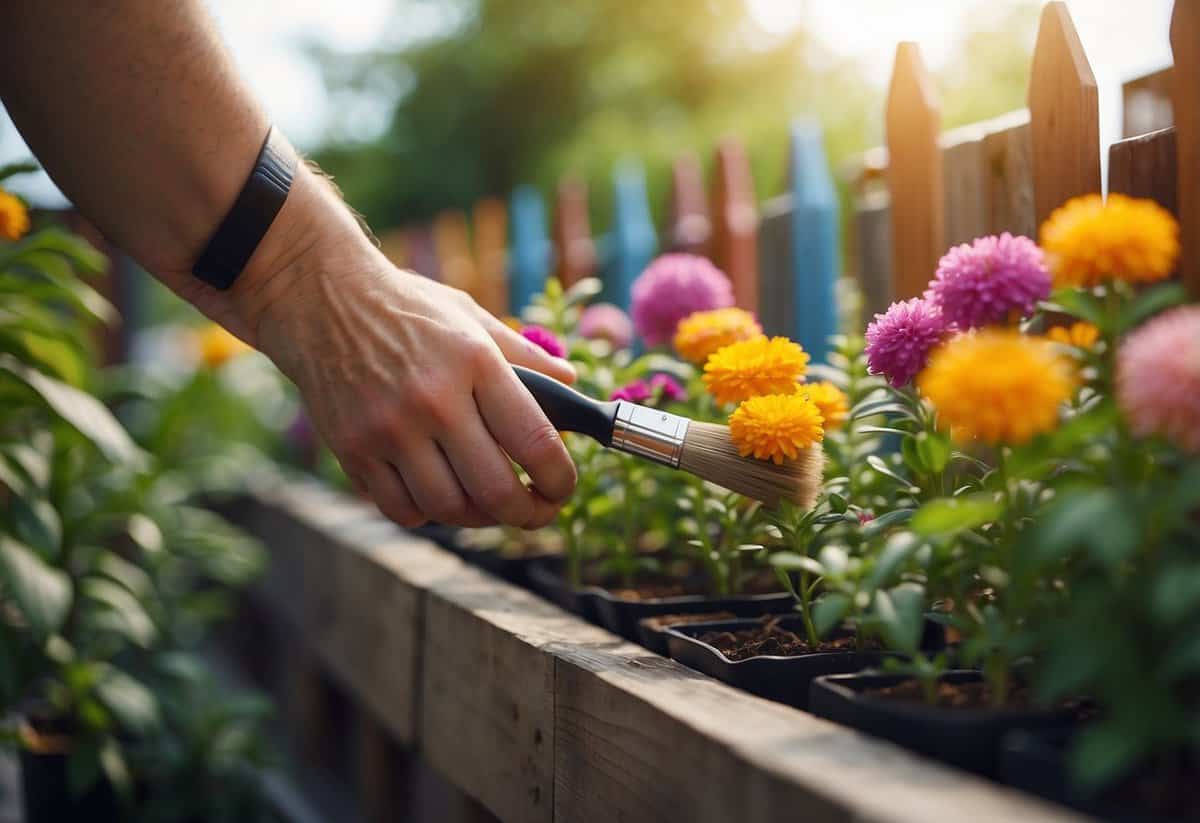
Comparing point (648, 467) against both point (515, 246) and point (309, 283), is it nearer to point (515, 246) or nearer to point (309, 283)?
point (309, 283)

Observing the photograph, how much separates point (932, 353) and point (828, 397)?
0.26 metres

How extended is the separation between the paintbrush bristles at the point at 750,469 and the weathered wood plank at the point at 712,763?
0.21 m

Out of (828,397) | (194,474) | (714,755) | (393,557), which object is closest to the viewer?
(714,755)

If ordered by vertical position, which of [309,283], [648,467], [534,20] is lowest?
[648,467]

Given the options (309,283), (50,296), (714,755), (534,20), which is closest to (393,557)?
(50,296)

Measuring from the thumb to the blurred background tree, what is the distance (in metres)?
13.2

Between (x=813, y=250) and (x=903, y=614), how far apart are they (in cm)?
145

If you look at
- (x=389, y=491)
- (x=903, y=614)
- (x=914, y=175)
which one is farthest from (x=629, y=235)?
(x=903, y=614)

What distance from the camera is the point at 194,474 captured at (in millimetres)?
3564

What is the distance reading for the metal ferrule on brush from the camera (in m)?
1.23

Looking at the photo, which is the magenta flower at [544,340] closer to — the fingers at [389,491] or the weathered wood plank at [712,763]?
the fingers at [389,491]

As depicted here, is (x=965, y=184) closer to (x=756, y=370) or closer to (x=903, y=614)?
(x=756, y=370)

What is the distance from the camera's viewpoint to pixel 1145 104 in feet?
4.91

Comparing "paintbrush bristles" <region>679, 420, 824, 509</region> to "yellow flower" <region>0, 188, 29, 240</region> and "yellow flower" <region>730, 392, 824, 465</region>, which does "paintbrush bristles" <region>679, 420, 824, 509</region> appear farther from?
"yellow flower" <region>0, 188, 29, 240</region>
